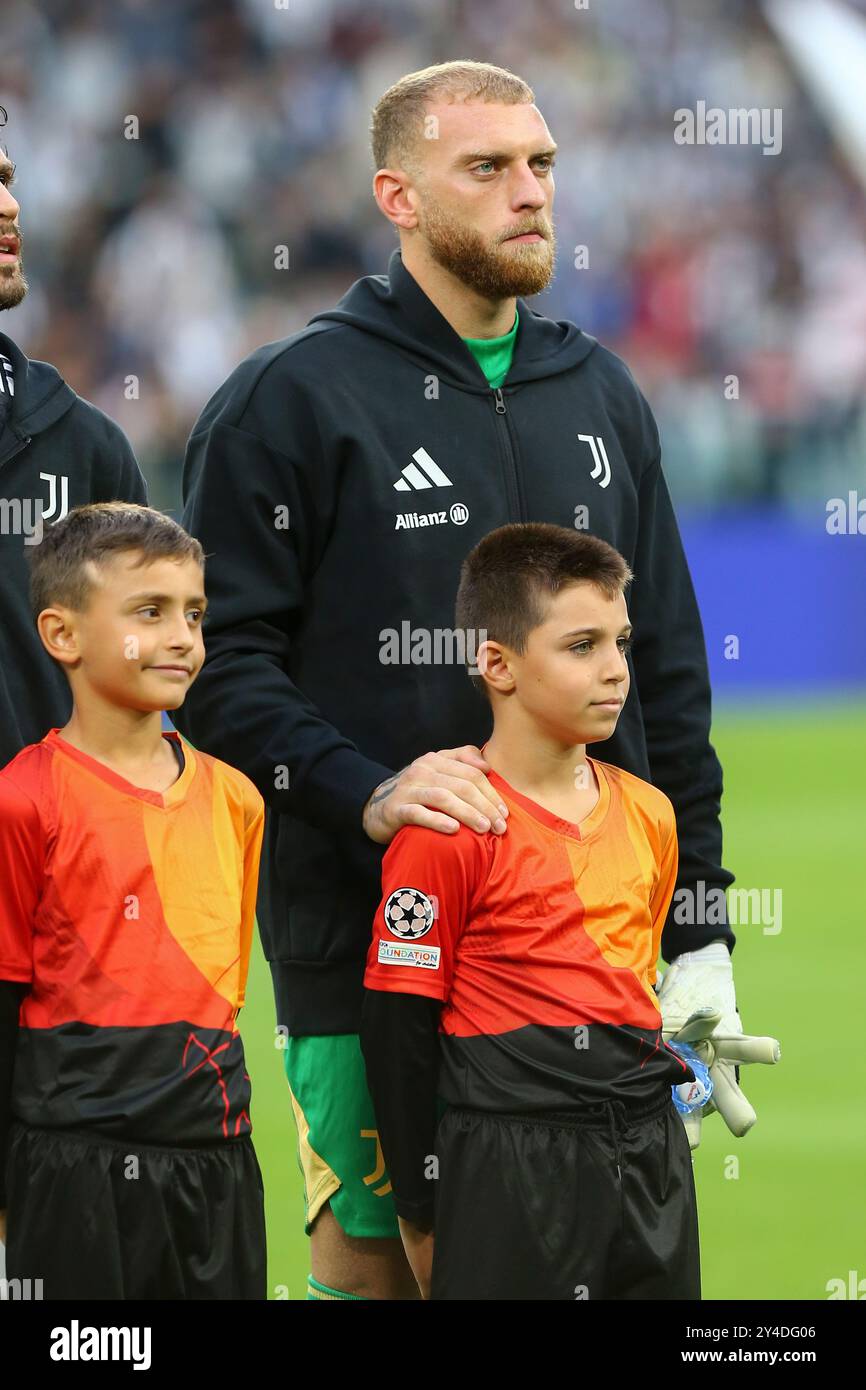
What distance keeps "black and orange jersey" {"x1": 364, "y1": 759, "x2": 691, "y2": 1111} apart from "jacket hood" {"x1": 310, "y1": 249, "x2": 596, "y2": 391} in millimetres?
754

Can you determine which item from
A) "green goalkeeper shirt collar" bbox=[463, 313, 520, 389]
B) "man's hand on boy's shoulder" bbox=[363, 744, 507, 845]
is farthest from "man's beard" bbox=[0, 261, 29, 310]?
"man's hand on boy's shoulder" bbox=[363, 744, 507, 845]

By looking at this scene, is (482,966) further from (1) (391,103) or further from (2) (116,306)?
(2) (116,306)

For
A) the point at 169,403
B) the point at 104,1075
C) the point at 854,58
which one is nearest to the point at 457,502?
the point at 104,1075

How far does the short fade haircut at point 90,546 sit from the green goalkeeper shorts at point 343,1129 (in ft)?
2.73

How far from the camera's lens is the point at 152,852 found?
2.88 metres

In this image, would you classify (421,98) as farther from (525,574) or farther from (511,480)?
(525,574)

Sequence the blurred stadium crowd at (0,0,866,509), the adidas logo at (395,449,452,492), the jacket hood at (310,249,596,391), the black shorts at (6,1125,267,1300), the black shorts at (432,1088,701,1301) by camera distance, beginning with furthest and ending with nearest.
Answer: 1. the blurred stadium crowd at (0,0,866,509)
2. the jacket hood at (310,249,596,391)
3. the adidas logo at (395,449,452,492)
4. the black shorts at (432,1088,701,1301)
5. the black shorts at (6,1125,267,1300)

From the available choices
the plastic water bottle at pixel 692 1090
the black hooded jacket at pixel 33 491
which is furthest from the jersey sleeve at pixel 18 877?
the plastic water bottle at pixel 692 1090

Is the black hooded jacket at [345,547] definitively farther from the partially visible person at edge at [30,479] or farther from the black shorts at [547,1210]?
the black shorts at [547,1210]

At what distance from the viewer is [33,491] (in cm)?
327

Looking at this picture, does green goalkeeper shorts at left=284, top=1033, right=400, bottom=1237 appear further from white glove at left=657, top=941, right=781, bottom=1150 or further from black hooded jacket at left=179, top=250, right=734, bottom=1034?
white glove at left=657, top=941, right=781, bottom=1150

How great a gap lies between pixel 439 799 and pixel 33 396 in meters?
0.96

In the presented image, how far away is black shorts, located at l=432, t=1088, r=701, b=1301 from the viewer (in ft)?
9.56

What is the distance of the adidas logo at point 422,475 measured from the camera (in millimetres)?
3262
